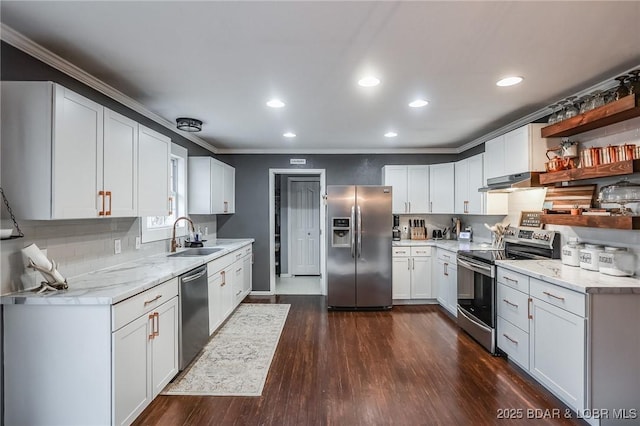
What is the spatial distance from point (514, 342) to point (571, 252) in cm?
92

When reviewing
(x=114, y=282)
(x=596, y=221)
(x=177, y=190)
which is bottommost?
(x=114, y=282)

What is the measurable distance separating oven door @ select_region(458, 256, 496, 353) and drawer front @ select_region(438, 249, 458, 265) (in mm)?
337

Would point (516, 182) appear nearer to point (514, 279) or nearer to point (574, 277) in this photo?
point (514, 279)

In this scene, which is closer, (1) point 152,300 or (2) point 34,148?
(2) point 34,148

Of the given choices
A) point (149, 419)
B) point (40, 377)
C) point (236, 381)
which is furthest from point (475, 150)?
point (40, 377)

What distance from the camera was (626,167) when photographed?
7.32 ft

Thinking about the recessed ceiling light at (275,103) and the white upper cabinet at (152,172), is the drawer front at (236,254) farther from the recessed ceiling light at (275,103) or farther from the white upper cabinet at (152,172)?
the recessed ceiling light at (275,103)

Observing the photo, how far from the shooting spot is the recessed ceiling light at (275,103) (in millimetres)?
2984

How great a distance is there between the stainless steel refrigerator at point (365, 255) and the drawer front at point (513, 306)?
1736mm

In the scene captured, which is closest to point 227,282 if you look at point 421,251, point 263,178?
point 263,178

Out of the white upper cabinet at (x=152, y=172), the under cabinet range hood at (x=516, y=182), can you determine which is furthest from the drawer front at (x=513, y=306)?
the white upper cabinet at (x=152, y=172)

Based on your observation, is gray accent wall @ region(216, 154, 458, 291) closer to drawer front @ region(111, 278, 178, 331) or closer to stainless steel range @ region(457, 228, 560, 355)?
stainless steel range @ region(457, 228, 560, 355)

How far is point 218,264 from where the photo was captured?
12.0ft

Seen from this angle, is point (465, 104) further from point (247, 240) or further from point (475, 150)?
point (247, 240)
